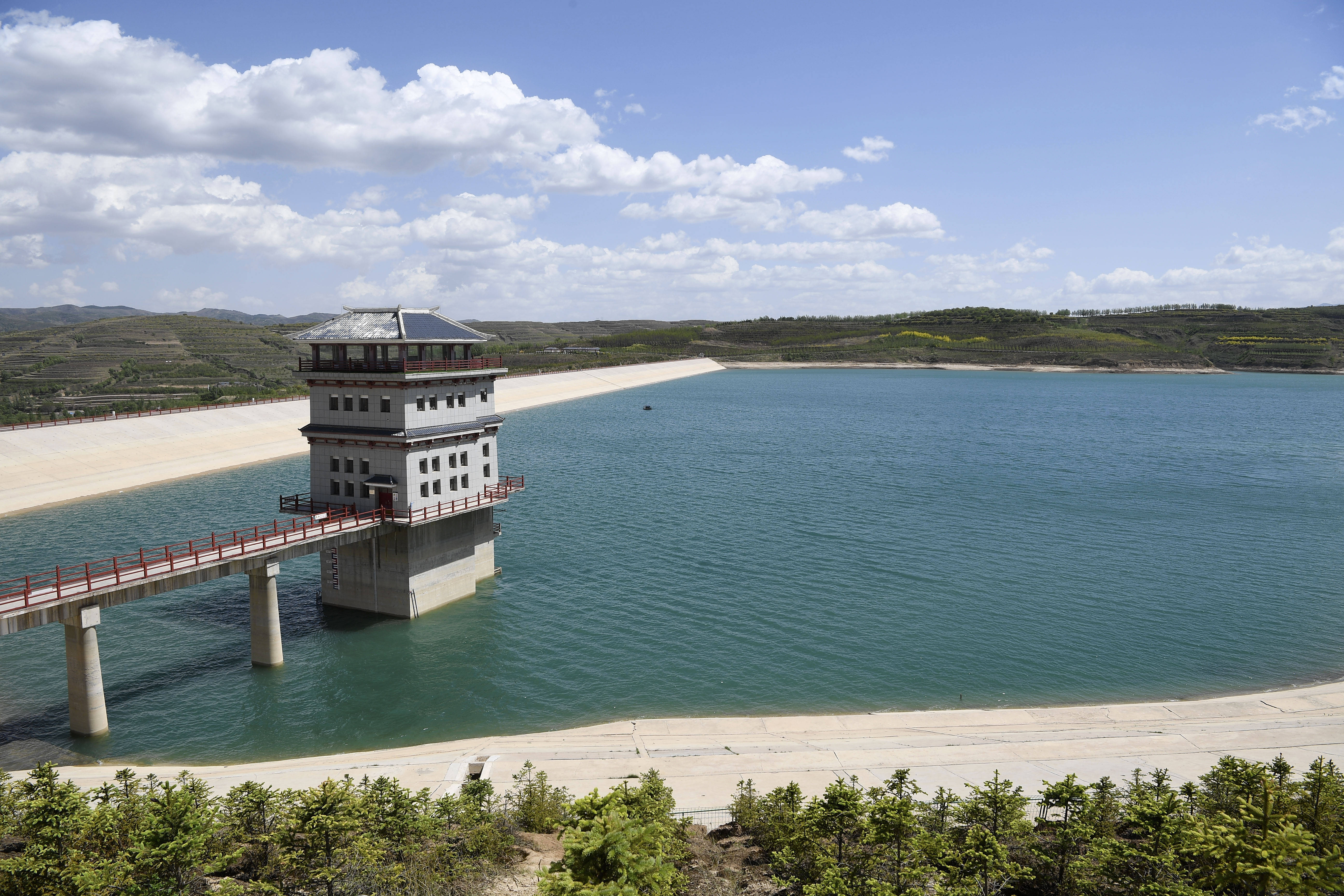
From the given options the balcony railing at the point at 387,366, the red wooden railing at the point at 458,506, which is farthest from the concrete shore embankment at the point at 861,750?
the balcony railing at the point at 387,366

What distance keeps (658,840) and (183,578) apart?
27824mm

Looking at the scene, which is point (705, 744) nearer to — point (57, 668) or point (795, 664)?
point (795, 664)

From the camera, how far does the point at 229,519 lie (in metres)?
64.8

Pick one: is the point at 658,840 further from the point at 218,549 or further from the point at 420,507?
the point at 420,507

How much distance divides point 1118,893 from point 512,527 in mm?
53389

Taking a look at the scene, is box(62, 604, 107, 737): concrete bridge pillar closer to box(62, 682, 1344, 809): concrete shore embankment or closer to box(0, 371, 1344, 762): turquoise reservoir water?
box(0, 371, 1344, 762): turquoise reservoir water

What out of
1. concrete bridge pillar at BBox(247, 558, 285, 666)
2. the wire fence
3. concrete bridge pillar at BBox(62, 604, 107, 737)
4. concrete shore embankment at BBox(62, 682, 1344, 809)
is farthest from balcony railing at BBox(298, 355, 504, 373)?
the wire fence

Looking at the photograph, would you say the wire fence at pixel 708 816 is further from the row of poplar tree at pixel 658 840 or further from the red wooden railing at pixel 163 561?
the red wooden railing at pixel 163 561

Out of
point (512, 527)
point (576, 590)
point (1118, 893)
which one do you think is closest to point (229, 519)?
point (512, 527)

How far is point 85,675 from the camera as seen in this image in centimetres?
3297

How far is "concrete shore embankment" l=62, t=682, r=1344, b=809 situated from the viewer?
1128 inches

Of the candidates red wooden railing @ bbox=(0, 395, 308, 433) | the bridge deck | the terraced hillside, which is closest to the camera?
the bridge deck

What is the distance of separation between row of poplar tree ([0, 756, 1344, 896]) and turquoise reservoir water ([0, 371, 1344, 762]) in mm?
12056

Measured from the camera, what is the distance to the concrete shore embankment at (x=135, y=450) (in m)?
76.2
